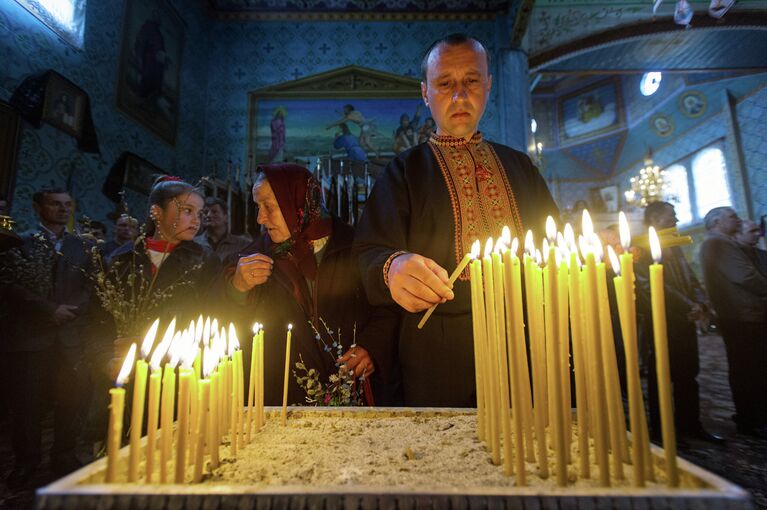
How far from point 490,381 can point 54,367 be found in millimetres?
4142

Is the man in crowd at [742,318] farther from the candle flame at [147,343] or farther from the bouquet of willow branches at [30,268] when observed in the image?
the bouquet of willow branches at [30,268]

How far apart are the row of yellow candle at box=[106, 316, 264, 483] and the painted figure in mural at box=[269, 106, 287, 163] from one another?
761 cm

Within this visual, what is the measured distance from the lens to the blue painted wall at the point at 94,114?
433 cm

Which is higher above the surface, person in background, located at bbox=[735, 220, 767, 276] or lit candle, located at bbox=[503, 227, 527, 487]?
person in background, located at bbox=[735, 220, 767, 276]

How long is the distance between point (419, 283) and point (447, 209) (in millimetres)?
631

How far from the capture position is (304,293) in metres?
2.17

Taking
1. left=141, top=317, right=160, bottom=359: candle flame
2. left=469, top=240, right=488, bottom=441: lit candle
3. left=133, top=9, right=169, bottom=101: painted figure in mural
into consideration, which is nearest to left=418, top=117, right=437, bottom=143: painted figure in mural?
left=133, top=9, right=169, bottom=101: painted figure in mural

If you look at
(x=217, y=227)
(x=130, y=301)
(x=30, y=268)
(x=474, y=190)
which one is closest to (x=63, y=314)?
(x=30, y=268)

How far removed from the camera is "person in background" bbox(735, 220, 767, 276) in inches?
157

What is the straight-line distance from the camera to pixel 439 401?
1.50 meters

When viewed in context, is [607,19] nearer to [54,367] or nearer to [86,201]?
[86,201]

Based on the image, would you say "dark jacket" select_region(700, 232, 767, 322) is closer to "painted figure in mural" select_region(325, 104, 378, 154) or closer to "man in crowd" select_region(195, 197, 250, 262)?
"man in crowd" select_region(195, 197, 250, 262)

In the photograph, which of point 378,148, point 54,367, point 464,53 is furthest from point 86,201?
point 464,53

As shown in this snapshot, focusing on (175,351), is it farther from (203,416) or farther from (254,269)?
(254,269)
